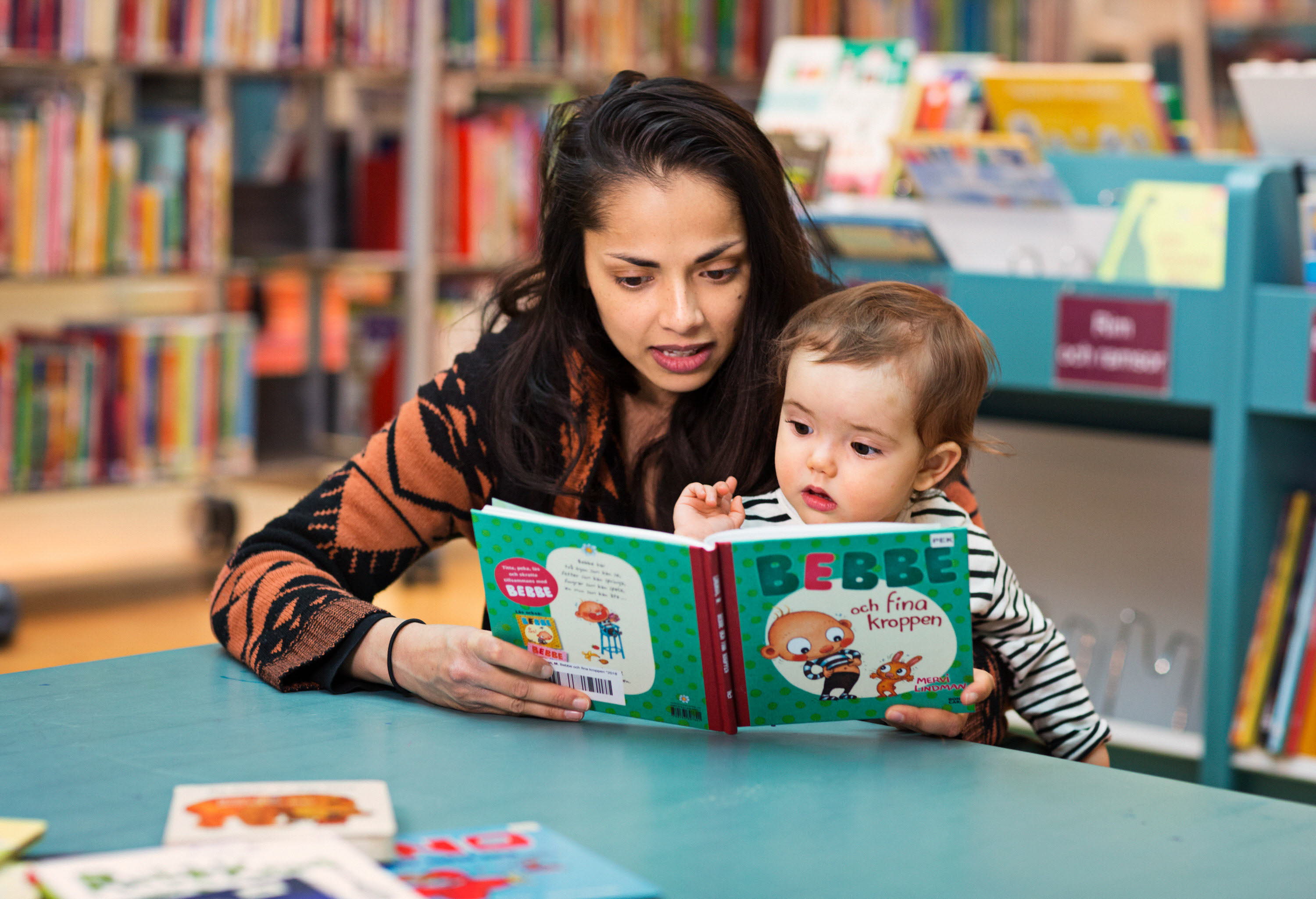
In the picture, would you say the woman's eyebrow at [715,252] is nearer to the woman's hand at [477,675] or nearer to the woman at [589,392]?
the woman at [589,392]

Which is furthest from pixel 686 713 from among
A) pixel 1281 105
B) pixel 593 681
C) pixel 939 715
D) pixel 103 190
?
pixel 103 190

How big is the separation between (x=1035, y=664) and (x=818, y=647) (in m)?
0.35

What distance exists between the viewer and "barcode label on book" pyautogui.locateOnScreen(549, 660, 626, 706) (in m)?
1.23

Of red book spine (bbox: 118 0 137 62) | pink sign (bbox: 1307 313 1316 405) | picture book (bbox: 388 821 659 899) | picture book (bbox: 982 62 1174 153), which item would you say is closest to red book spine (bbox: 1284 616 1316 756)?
pink sign (bbox: 1307 313 1316 405)

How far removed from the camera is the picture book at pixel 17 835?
91 centimetres

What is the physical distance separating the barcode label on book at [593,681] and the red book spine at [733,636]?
9 cm

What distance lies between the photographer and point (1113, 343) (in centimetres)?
218

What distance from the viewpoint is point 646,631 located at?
3.89 feet

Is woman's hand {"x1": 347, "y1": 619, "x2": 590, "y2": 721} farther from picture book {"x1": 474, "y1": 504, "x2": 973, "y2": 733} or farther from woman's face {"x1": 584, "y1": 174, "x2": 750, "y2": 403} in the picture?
woman's face {"x1": 584, "y1": 174, "x2": 750, "y2": 403}

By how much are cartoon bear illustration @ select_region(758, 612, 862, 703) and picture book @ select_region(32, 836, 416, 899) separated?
0.38 m

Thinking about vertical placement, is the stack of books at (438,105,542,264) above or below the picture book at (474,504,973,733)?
above

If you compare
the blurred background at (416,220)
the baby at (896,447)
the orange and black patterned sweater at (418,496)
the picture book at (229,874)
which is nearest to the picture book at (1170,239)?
the blurred background at (416,220)

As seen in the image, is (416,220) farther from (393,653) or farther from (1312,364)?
(393,653)

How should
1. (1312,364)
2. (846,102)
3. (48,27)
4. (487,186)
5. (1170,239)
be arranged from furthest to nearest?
(487,186), (48,27), (846,102), (1170,239), (1312,364)
